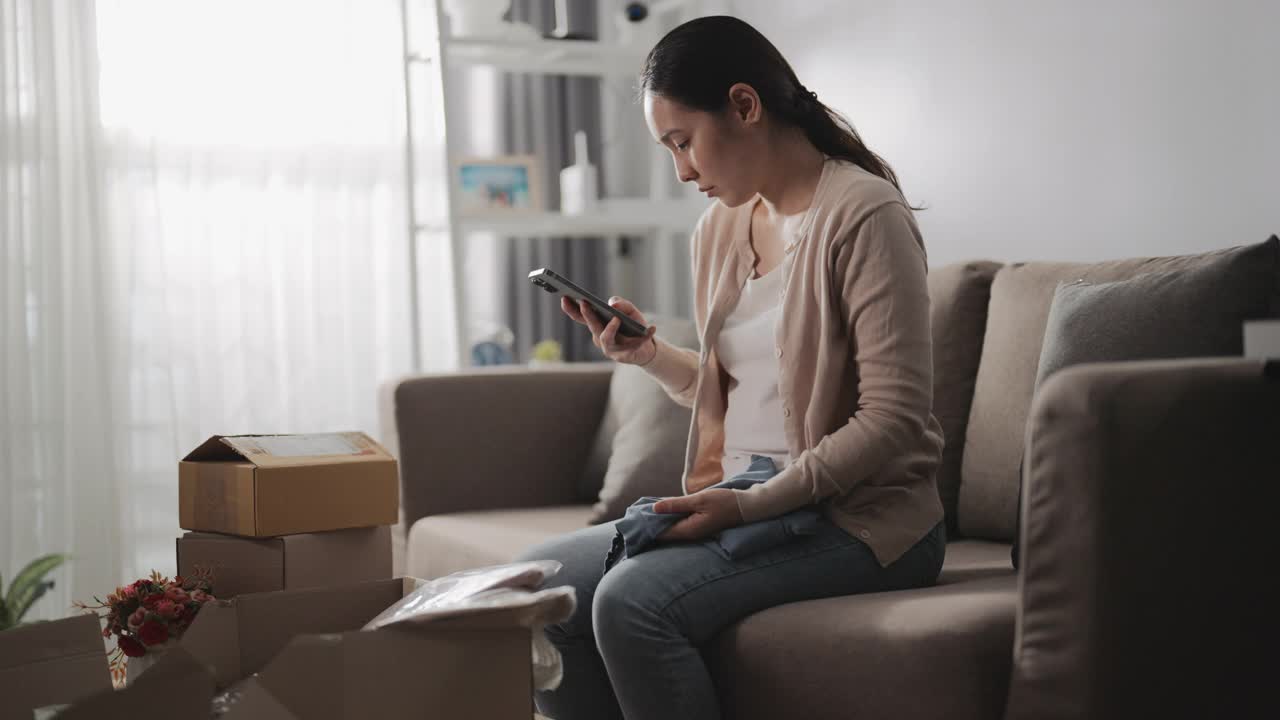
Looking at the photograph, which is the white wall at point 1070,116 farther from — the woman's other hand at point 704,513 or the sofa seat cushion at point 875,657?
the woman's other hand at point 704,513

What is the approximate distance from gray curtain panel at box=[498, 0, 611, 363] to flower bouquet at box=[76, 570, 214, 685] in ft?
7.05

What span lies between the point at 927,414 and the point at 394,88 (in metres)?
2.40

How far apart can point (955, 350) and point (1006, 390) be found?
127 millimetres

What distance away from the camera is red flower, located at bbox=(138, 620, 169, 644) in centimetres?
143

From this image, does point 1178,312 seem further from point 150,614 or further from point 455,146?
point 455,146

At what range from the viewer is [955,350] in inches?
73.0

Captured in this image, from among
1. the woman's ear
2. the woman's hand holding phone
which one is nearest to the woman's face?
the woman's ear

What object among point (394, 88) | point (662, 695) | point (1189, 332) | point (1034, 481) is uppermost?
point (394, 88)

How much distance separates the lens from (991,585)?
1347 mm

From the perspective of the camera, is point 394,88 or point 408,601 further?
point 394,88

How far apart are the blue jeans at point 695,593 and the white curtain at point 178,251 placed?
211 cm

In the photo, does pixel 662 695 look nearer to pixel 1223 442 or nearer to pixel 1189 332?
pixel 1223 442

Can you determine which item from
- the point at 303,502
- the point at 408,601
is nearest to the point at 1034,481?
the point at 408,601

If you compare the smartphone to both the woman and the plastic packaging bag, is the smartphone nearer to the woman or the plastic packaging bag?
the woman
